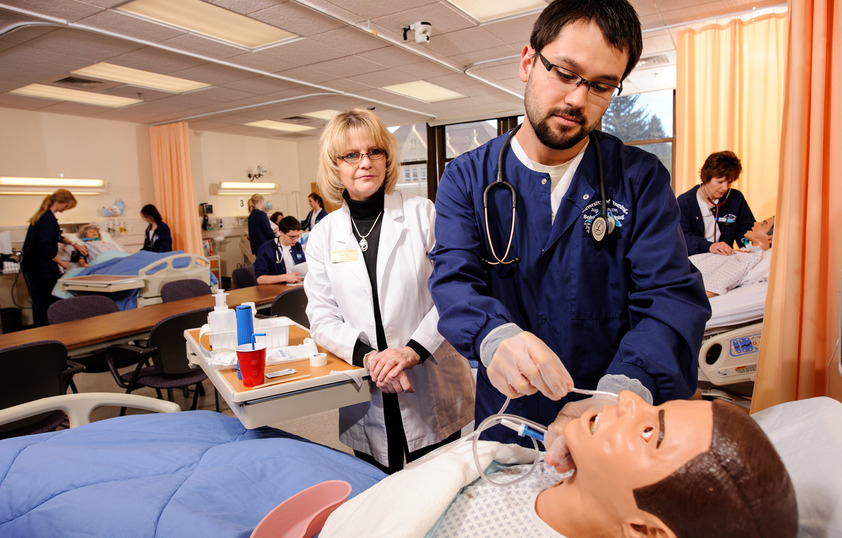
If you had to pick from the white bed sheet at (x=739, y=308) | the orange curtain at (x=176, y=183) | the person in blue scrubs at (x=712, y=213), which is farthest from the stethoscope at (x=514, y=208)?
the orange curtain at (x=176, y=183)

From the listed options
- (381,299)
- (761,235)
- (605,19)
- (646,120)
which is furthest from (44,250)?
(646,120)

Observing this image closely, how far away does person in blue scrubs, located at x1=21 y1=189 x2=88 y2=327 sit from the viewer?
570 centimetres

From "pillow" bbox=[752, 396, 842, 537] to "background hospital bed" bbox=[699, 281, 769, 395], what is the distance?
1.80m

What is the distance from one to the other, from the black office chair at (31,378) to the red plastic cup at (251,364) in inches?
55.7

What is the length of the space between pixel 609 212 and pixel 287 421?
2582 mm

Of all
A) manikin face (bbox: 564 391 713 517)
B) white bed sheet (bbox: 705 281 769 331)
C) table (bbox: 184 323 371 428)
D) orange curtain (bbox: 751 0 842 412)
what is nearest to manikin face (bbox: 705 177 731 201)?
white bed sheet (bbox: 705 281 769 331)

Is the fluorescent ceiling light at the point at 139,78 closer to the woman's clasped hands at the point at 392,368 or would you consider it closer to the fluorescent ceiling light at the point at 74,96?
the fluorescent ceiling light at the point at 74,96

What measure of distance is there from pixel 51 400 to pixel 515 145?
5.55 feet

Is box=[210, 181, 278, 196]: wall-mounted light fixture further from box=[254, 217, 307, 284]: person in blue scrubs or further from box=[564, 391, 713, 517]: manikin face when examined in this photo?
box=[564, 391, 713, 517]: manikin face

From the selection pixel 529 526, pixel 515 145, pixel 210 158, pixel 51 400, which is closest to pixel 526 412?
pixel 529 526

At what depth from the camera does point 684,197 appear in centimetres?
368

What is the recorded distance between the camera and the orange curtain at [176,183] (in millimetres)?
8469

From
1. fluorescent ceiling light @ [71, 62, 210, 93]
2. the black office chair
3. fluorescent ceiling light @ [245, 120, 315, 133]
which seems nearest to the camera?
the black office chair

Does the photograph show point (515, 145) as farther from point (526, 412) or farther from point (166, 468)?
point (166, 468)
